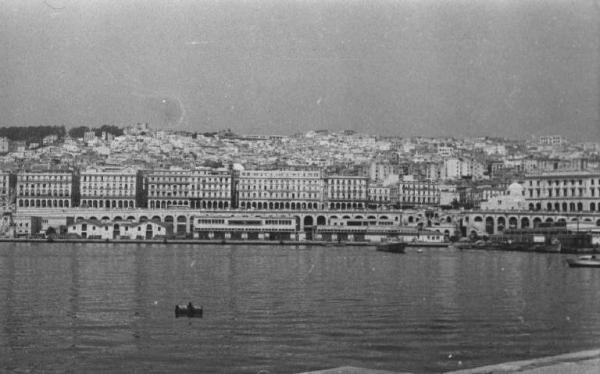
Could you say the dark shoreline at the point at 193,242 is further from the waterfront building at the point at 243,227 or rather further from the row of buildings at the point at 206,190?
the row of buildings at the point at 206,190

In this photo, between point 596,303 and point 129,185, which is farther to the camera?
point 129,185

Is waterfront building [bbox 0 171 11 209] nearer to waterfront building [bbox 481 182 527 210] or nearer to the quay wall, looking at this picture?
→ the quay wall

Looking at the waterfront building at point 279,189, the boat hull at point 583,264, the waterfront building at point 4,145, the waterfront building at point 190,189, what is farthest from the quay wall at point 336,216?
the waterfront building at point 4,145

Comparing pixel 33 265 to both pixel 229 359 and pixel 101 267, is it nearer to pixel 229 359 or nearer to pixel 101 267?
pixel 101 267

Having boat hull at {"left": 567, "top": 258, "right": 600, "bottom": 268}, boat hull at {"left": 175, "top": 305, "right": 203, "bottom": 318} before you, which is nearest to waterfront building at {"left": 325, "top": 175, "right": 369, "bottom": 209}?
boat hull at {"left": 567, "top": 258, "right": 600, "bottom": 268}

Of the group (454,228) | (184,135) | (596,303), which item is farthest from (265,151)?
(596,303)

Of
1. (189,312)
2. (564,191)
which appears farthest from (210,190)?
(189,312)
